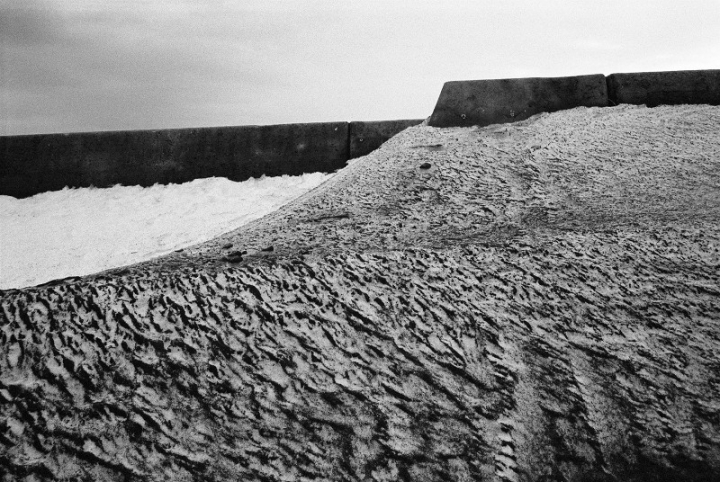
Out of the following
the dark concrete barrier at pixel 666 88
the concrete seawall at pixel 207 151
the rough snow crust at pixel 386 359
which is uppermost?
the dark concrete barrier at pixel 666 88

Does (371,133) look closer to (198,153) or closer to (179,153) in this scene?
(198,153)

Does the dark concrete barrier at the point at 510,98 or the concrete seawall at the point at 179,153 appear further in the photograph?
the concrete seawall at the point at 179,153

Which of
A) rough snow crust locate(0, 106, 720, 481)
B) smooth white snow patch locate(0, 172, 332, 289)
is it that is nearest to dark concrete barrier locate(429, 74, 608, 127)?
smooth white snow patch locate(0, 172, 332, 289)

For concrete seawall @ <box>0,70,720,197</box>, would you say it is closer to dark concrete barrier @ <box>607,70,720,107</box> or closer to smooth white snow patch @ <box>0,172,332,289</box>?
smooth white snow patch @ <box>0,172,332,289</box>

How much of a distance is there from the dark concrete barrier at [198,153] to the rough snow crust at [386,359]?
250 centimetres

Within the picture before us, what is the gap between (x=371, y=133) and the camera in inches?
152

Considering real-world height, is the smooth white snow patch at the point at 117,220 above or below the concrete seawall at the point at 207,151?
below

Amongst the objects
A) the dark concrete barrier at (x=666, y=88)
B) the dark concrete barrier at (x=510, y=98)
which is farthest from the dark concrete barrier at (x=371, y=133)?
the dark concrete barrier at (x=666, y=88)

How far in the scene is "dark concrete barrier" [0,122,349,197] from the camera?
12.9 ft

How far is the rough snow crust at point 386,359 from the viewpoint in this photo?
96cm

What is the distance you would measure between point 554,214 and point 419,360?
710 mm

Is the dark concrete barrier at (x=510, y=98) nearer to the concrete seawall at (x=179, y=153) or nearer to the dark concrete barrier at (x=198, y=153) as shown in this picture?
the concrete seawall at (x=179, y=153)

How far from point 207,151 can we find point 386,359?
10.4ft

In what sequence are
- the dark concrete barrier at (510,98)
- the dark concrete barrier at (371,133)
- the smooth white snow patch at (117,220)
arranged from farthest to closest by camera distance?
the dark concrete barrier at (371,133) < the smooth white snow patch at (117,220) < the dark concrete barrier at (510,98)
